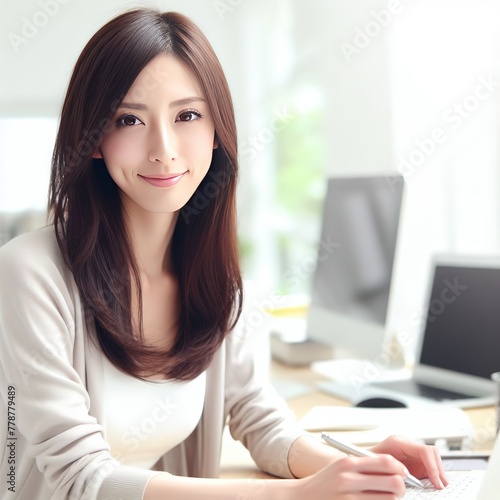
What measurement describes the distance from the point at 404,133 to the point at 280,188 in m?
2.35

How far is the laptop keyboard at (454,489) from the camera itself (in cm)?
105

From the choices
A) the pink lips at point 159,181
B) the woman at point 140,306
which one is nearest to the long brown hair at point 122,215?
the woman at point 140,306

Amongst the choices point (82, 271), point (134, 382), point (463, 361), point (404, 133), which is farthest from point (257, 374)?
point (404, 133)

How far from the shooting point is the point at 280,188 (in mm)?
5316

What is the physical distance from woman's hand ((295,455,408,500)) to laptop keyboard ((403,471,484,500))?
120 millimetres

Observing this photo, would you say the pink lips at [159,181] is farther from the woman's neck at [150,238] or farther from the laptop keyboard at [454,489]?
the laptop keyboard at [454,489]

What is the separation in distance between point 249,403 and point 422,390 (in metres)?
0.72

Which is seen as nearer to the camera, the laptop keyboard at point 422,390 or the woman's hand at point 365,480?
the woman's hand at point 365,480

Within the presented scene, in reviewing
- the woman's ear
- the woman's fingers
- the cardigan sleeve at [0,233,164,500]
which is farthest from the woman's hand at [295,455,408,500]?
the woman's ear

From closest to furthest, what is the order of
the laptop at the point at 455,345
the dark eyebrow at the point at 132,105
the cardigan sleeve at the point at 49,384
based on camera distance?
the cardigan sleeve at the point at 49,384
the dark eyebrow at the point at 132,105
the laptop at the point at 455,345

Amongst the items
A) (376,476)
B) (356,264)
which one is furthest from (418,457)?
(356,264)

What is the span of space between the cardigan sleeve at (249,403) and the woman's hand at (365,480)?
415mm

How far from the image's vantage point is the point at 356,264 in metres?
2.17

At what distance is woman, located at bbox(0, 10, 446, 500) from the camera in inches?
43.1
